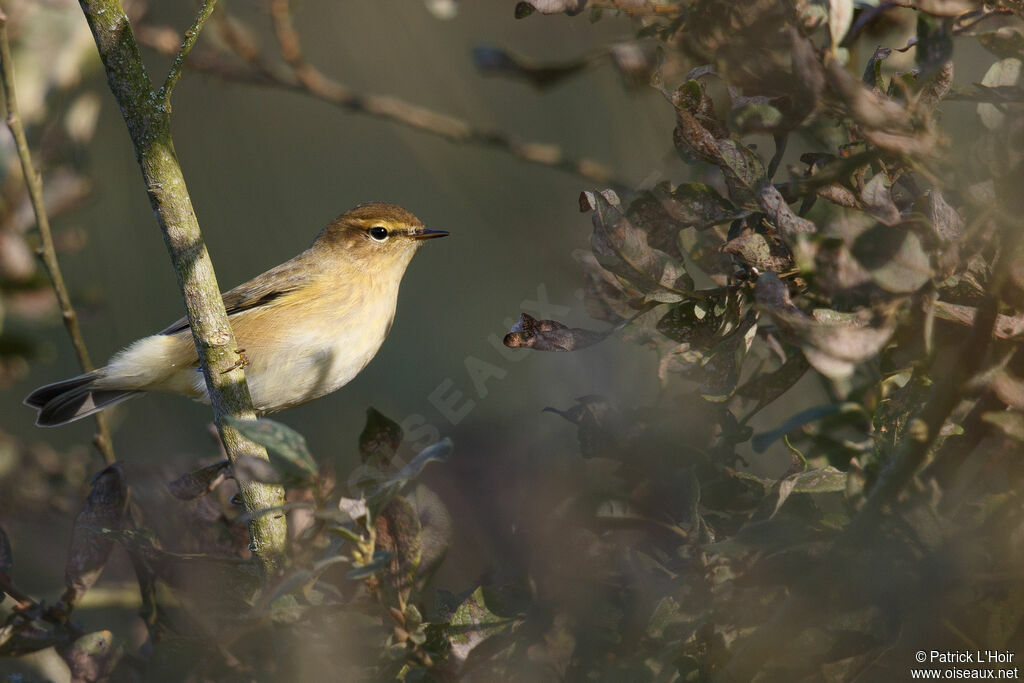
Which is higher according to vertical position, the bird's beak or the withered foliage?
the withered foliage

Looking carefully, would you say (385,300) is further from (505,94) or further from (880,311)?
(880,311)

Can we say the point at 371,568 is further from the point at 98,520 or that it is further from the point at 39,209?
the point at 39,209

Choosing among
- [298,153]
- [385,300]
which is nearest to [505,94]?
[298,153]

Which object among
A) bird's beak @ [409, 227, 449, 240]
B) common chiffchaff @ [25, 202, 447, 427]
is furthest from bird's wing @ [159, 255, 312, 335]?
bird's beak @ [409, 227, 449, 240]

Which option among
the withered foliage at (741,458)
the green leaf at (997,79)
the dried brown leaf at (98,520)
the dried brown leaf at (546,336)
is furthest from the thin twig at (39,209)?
the green leaf at (997,79)

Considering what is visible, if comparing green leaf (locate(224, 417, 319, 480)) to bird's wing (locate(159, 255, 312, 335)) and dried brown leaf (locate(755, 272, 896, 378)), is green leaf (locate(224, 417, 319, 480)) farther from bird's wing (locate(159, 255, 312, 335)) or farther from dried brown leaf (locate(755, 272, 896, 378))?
bird's wing (locate(159, 255, 312, 335))

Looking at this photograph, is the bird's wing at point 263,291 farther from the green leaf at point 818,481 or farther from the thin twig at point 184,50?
the green leaf at point 818,481
